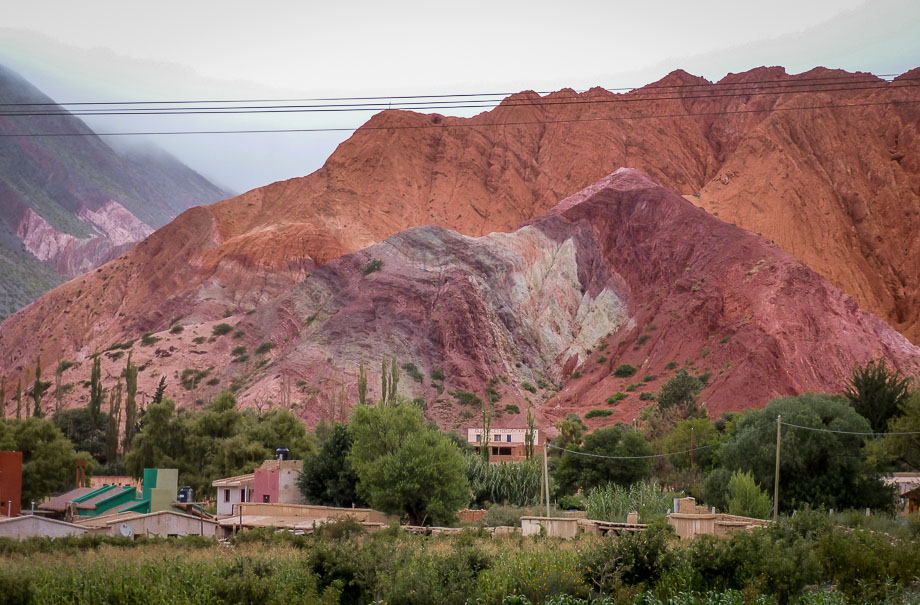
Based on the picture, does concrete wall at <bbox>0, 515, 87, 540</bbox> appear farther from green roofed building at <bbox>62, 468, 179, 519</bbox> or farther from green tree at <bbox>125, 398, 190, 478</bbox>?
green tree at <bbox>125, 398, 190, 478</bbox>

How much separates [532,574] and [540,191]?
105 metres

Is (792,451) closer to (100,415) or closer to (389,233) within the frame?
(100,415)

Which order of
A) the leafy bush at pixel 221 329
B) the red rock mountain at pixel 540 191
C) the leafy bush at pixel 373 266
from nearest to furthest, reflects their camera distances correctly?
1. the leafy bush at pixel 221 329
2. the leafy bush at pixel 373 266
3. the red rock mountain at pixel 540 191

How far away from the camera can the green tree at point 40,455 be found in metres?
55.5

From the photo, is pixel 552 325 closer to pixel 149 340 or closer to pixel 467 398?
pixel 467 398

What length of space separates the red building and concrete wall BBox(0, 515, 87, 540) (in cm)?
827

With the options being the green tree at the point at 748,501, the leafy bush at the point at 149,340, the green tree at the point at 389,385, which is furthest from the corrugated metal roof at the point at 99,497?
the leafy bush at the point at 149,340

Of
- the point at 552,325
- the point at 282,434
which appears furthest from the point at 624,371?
the point at 282,434

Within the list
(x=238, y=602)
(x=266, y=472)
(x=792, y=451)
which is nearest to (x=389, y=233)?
(x=266, y=472)

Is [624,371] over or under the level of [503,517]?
over

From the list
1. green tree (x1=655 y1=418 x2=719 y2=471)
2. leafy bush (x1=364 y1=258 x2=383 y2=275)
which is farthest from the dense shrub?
green tree (x1=655 y1=418 x2=719 y2=471)

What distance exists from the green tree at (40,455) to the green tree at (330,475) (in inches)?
705

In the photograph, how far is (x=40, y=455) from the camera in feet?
189

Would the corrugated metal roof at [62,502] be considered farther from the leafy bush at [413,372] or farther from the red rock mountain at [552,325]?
the leafy bush at [413,372]
